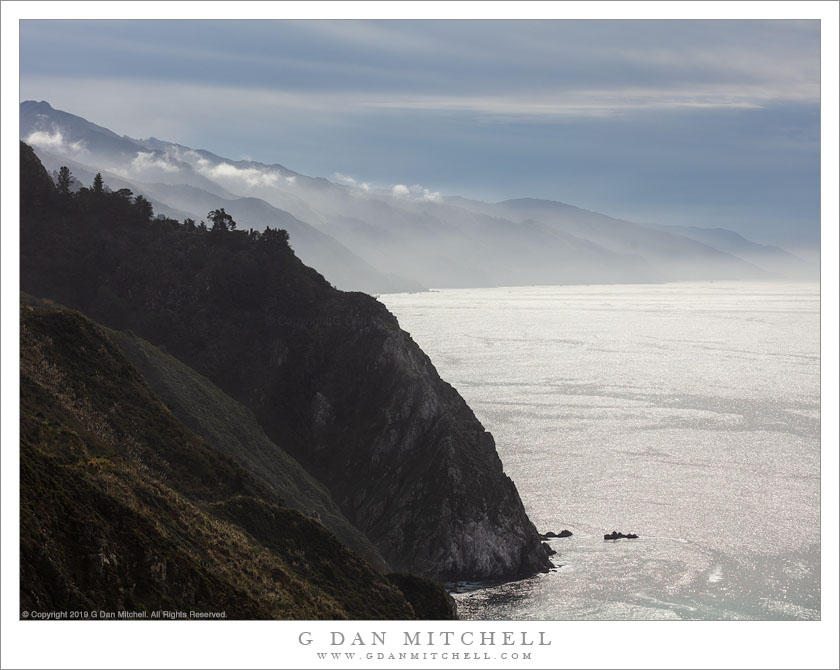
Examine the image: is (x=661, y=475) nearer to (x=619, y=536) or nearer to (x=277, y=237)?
(x=619, y=536)

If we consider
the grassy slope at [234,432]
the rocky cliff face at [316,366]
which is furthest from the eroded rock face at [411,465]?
the grassy slope at [234,432]

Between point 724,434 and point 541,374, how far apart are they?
161 feet

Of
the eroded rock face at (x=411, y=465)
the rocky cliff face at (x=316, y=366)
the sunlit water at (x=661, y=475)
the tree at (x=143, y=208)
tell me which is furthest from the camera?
the tree at (x=143, y=208)

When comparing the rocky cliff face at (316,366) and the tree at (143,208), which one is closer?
the rocky cliff face at (316,366)

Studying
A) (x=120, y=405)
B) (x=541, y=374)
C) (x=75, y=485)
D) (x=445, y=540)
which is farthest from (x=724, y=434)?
(x=75, y=485)

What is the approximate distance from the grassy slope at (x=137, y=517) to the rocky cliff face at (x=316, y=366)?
18869 millimetres

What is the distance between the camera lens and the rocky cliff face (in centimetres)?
5919

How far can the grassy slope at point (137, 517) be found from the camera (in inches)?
882

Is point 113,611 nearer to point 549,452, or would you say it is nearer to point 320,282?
point 320,282

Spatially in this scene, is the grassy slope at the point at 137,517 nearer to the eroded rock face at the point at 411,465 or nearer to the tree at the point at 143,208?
the eroded rock face at the point at 411,465

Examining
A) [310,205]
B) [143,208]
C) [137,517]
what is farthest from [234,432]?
[310,205]

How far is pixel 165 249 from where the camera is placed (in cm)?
7888

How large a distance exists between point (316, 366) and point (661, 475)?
1498 inches

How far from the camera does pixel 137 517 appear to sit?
81.8 feet
